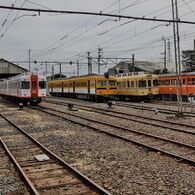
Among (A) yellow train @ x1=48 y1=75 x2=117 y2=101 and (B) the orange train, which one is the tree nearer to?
(A) yellow train @ x1=48 y1=75 x2=117 y2=101

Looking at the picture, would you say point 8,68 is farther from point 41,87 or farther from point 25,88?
point 25,88

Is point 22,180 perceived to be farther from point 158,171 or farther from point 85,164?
point 158,171

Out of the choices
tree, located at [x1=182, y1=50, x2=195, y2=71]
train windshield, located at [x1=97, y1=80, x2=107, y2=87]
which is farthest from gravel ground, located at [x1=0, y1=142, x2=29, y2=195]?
tree, located at [x1=182, y1=50, x2=195, y2=71]

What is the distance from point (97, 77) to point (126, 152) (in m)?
26.7

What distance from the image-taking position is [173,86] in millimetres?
38219

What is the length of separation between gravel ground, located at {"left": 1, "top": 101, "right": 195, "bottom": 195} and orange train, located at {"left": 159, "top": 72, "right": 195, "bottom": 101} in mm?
21659

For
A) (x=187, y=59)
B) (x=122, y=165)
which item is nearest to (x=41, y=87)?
(x=122, y=165)

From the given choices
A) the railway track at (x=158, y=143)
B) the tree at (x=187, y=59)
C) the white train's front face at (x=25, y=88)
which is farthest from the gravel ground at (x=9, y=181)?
the tree at (x=187, y=59)

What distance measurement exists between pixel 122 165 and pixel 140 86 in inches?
1117

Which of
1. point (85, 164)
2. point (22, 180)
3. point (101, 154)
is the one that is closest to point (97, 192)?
point (22, 180)

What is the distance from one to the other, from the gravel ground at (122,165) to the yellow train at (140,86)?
2268cm

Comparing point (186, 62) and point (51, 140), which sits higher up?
point (186, 62)

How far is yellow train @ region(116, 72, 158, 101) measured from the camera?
123 ft

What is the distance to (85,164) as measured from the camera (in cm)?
993
